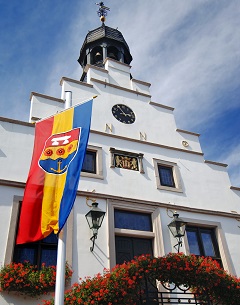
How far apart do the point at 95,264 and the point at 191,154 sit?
5857mm

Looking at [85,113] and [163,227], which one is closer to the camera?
[85,113]

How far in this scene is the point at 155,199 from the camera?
1048cm

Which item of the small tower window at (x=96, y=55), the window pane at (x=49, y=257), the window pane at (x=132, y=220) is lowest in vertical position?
the window pane at (x=49, y=257)

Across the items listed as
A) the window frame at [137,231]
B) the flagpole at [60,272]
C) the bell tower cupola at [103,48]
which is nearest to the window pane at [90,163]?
the window frame at [137,231]

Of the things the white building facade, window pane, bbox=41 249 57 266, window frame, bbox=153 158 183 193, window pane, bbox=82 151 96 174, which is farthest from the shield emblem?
window frame, bbox=153 158 183 193

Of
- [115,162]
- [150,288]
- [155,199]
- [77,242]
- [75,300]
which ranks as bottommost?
[75,300]

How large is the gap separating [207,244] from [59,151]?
6.02 meters

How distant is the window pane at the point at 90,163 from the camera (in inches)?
403

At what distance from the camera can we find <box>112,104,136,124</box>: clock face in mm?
12055

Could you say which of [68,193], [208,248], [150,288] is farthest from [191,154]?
[68,193]

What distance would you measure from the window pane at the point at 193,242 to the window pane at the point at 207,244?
0.28m

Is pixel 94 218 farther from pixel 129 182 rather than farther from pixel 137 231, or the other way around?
pixel 129 182

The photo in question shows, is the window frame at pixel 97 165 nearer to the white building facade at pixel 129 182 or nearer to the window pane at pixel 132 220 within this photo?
the white building facade at pixel 129 182

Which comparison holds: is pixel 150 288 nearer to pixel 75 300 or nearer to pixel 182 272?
pixel 182 272
